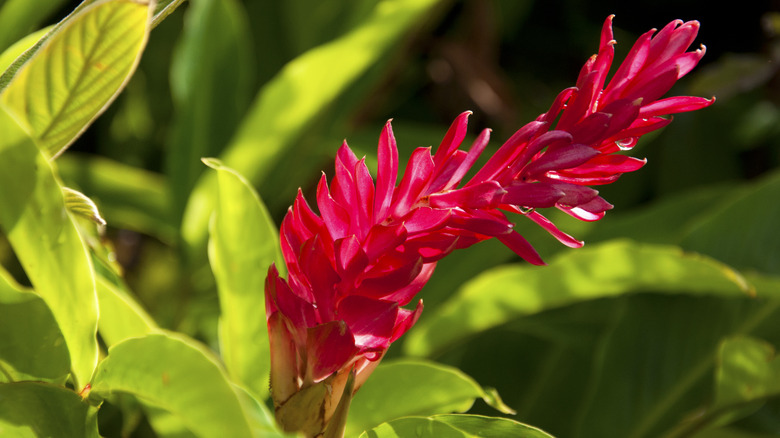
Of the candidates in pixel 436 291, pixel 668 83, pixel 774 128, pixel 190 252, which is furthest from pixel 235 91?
pixel 774 128

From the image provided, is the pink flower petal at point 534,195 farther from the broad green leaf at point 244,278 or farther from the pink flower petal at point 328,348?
the broad green leaf at point 244,278

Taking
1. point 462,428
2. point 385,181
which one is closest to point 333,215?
point 385,181

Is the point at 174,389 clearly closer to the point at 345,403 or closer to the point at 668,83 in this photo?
the point at 345,403

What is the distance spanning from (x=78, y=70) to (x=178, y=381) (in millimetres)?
192

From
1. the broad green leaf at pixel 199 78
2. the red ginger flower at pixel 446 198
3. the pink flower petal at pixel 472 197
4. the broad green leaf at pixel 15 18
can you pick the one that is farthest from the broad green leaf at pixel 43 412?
the broad green leaf at pixel 199 78

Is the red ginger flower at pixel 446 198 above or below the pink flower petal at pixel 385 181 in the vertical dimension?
below

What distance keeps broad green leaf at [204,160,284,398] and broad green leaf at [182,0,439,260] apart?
40cm

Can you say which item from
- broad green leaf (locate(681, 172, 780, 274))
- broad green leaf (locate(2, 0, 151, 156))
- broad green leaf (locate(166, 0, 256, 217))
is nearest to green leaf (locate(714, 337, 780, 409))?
broad green leaf (locate(681, 172, 780, 274))

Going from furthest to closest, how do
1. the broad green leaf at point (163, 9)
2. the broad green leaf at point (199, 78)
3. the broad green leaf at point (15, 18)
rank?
1. the broad green leaf at point (199, 78)
2. the broad green leaf at point (15, 18)
3. the broad green leaf at point (163, 9)

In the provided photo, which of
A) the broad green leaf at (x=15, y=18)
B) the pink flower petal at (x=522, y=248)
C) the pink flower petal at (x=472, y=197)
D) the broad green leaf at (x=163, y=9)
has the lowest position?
the pink flower petal at (x=522, y=248)

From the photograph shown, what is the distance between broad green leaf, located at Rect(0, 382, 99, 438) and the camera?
400 millimetres

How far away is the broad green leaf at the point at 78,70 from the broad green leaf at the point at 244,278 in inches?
6.5

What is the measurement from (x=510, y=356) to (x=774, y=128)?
90cm

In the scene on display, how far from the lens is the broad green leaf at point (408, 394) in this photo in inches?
23.0
